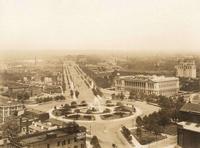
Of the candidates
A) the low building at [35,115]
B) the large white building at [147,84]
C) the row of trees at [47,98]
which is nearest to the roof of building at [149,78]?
the large white building at [147,84]

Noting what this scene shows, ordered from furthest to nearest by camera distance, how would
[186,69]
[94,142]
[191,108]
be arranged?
[186,69]
[191,108]
[94,142]

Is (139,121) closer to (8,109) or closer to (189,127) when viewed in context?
(189,127)

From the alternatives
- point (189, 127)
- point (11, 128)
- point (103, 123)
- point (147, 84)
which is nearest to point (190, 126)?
point (189, 127)

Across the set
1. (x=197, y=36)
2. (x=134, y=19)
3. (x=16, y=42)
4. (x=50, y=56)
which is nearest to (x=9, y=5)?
(x=16, y=42)

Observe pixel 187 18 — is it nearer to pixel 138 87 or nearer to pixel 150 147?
pixel 138 87

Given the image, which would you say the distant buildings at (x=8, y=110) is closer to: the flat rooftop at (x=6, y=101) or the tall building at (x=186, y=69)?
the flat rooftop at (x=6, y=101)

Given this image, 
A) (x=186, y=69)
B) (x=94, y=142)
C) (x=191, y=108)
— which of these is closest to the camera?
(x=94, y=142)
